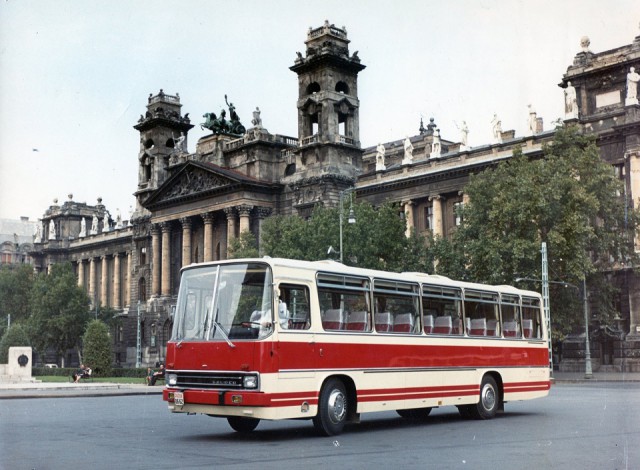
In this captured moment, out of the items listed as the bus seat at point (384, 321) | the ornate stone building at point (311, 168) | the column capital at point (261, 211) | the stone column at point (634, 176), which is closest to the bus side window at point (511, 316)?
the bus seat at point (384, 321)

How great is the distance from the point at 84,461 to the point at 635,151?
48005mm

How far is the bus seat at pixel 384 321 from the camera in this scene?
58.8ft

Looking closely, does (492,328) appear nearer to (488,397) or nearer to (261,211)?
(488,397)

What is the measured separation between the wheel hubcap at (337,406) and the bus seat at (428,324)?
9.88ft

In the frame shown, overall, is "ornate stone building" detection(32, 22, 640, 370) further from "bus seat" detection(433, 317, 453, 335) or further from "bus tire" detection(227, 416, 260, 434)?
"bus tire" detection(227, 416, 260, 434)

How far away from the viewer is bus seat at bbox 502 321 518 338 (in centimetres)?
2180

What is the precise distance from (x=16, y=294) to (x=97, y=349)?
3842 cm

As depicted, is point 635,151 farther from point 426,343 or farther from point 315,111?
point 426,343

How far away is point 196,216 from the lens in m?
82.5

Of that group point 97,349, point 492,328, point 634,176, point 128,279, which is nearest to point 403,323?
point 492,328

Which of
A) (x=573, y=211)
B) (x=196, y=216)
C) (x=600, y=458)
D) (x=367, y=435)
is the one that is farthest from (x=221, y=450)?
(x=196, y=216)

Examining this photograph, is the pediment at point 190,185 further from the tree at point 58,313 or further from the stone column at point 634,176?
the stone column at point 634,176

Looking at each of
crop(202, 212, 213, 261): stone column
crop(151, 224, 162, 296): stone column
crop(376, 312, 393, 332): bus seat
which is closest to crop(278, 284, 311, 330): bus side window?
crop(376, 312, 393, 332): bus seat

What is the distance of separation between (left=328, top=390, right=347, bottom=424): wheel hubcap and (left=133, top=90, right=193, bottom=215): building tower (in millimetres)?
75780
